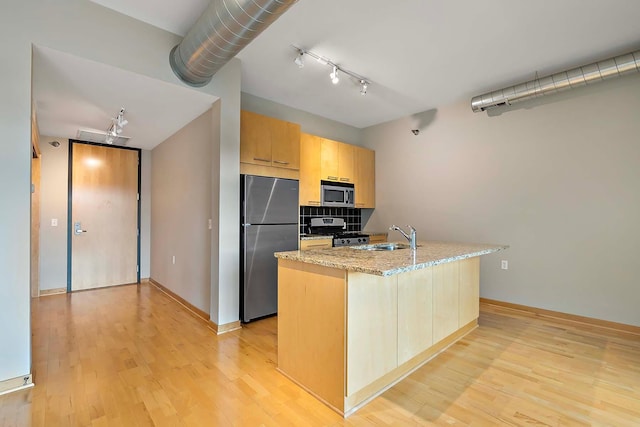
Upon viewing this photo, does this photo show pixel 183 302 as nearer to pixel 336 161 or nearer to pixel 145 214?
pixel 145 214

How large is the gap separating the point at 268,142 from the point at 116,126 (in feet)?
6.10

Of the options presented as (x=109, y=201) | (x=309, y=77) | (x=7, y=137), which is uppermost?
(x=309, y=77)

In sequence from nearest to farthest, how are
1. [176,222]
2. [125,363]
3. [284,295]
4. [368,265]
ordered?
[368,265]
[284,295]
[125,363]
[176,222]

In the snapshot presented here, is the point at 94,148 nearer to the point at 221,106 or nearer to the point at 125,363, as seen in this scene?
the point at 221,106

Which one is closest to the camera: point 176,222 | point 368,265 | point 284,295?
point 368,265

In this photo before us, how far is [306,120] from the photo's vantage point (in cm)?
470

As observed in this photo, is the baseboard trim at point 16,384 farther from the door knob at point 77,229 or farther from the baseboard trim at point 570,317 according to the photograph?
the baseboard trim at point 570,317

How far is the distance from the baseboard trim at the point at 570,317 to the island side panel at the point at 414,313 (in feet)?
6.63

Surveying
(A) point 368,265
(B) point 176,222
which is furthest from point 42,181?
(A) point 368,265

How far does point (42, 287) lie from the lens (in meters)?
4.38

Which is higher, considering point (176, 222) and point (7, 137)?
point (7, 137)

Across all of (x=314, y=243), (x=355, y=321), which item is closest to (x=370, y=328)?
(x=355, y=321)

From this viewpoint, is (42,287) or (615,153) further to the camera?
(42,287)

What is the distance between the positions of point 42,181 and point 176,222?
6.94ft
